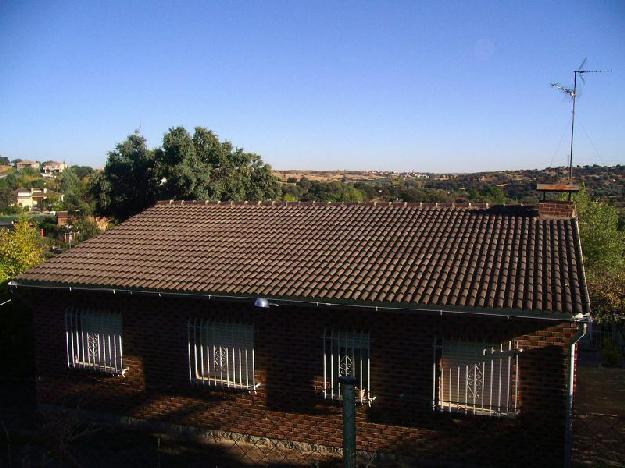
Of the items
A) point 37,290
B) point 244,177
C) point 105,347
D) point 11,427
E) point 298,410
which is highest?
point 244,177

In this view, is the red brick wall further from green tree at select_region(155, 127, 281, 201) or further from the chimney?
green tree at select_region(155, 127, 281, 201)

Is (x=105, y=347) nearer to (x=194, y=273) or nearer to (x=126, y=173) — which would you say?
(x=194, y=273)

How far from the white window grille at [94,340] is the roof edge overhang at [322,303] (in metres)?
0.56

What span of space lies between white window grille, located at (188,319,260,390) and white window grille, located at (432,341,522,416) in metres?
3.16

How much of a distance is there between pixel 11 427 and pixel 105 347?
7.44 feet

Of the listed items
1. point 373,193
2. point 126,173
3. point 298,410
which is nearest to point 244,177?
point 126,173

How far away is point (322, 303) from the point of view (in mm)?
9266

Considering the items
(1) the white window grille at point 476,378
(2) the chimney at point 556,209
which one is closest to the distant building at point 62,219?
(2) the chimney at point 556,209

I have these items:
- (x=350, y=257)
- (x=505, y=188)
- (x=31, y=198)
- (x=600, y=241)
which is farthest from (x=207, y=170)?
(x=31, y=198)

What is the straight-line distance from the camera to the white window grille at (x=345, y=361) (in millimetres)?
9445

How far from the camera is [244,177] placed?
32.2 m

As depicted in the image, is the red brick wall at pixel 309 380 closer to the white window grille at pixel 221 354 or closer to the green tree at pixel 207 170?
the white window grille at pixel 221 354

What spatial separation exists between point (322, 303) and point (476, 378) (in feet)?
8.47

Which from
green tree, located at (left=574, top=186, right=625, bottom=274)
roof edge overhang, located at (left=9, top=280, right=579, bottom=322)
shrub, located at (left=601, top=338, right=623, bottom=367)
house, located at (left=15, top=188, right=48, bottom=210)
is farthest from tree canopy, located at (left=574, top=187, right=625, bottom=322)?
house, located at (left=15, top=188, right=48, bottom=210)
